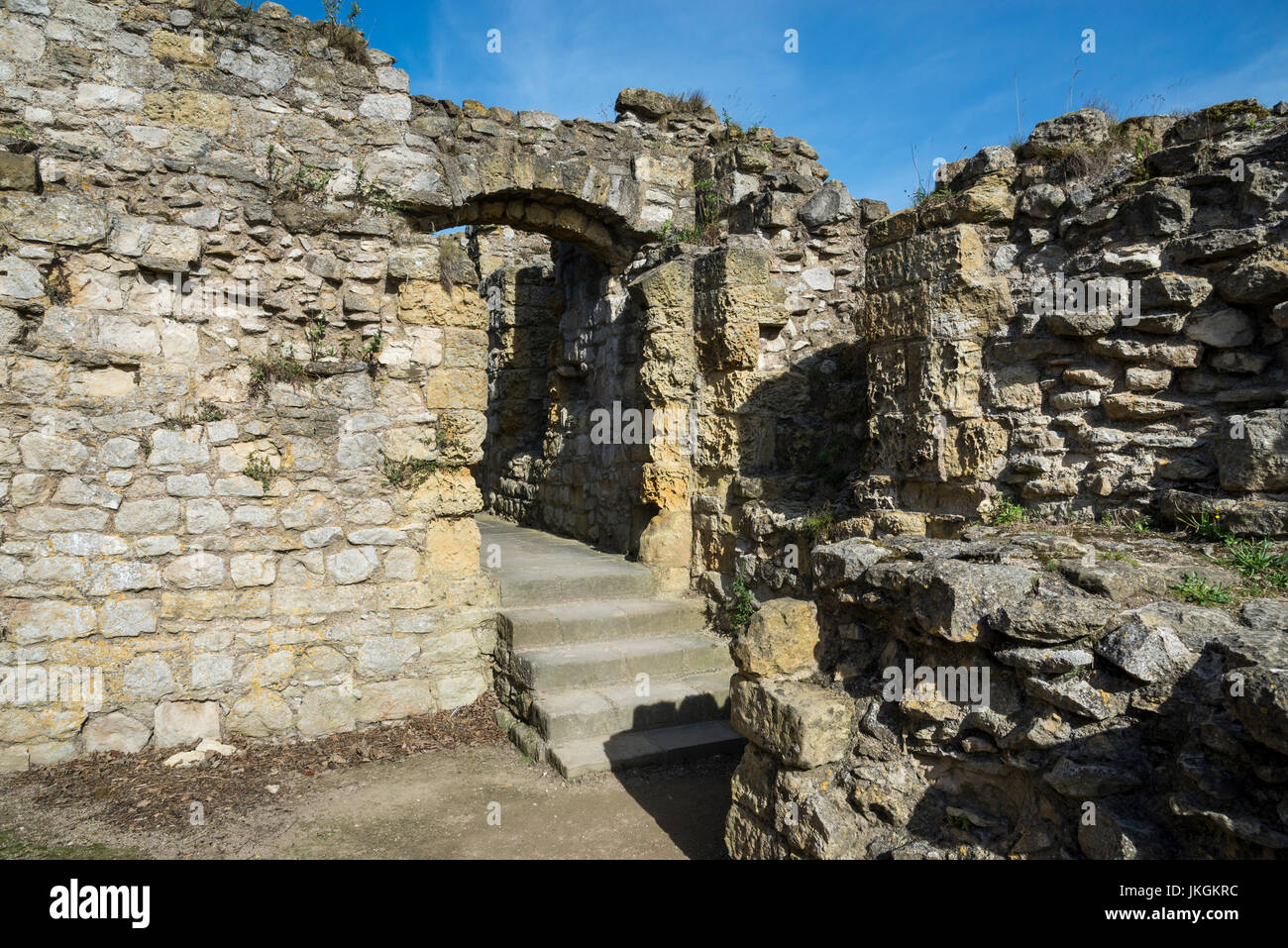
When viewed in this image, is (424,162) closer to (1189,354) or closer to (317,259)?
(317,259)

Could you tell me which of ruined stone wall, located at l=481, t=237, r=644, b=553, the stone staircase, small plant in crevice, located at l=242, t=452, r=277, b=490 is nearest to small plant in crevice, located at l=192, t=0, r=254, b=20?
small plant in crevice, located at l=242, t=452, r=277, b=490

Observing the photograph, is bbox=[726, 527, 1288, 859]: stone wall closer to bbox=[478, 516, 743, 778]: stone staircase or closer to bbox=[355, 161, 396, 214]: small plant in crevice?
bbox=[478, 516, 743, 778]: stone staircase

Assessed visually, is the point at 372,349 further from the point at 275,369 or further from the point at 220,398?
the point at 220,398

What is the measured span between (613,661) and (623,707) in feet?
1.35

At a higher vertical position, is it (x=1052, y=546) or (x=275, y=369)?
(x=275, y=369)

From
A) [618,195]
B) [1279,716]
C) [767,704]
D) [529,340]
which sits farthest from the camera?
[529,340]

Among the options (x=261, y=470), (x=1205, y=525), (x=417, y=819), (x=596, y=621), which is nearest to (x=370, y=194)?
(x=261, y=470)

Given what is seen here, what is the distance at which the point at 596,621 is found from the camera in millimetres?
5352

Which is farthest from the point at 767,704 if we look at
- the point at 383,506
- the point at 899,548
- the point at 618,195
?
the point at 618,195

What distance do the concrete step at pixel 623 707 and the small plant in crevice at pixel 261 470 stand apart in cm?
202

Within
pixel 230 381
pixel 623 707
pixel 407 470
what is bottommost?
pixel 623 707

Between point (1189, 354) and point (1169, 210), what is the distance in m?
0.69

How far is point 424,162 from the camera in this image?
5.45 m

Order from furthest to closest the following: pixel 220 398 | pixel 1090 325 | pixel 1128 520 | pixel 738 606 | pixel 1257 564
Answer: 1. pixel 738 606
2. pixel 220 398
3. pixel 1090 325
4. pixel 1128 520
5. pixel 1257 564
